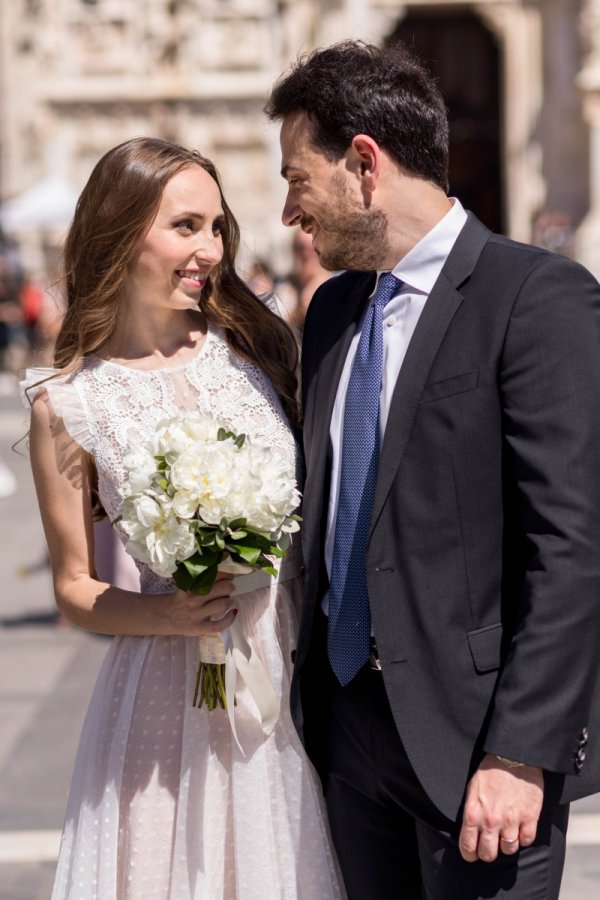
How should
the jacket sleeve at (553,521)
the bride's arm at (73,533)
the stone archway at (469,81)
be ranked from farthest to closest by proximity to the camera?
1. the stone archway at (469,81)
2. the bride's arm at (73,533)
3. the jacket sleeve at (553,521)

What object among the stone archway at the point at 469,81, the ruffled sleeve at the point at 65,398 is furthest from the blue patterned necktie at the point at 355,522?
the stone archway at the point at 469,81

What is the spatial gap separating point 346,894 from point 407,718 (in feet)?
2.01

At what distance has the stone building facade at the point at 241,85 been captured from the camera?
908 inches

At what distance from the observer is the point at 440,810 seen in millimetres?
2621

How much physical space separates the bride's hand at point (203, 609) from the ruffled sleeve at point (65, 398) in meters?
0.41

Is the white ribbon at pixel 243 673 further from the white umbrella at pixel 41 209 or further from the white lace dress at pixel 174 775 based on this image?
the white umbrella at pixel 41 209

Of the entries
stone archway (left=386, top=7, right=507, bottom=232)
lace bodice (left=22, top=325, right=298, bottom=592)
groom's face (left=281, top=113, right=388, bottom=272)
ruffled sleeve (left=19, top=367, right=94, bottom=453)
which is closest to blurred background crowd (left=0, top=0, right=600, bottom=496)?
stone archway (left=386, top=7, right=507, bottom=232)

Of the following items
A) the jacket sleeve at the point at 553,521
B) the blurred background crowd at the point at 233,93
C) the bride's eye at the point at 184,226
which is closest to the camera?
the jacket sleeve at the point at 553,521

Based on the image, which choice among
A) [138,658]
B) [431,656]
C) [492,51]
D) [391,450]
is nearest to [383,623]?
[431,656]

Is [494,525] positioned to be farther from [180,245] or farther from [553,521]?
[180,245]

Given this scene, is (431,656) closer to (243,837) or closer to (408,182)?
(243,837)

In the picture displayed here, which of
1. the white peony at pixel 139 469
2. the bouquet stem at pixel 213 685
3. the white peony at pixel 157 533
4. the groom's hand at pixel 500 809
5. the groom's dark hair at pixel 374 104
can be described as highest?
the groom's dark hair at pixel 374 104

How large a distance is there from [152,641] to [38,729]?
3542 mm

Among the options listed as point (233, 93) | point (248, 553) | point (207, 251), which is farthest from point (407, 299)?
point (233, 93)
